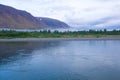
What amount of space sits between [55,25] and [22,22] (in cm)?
5043

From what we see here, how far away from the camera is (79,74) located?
1248 centimetres

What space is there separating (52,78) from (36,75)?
1.34 m

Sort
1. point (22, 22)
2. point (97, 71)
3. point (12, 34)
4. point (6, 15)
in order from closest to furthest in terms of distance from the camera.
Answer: point (97, 71)
point (12, 34)
point (6, 15)
point (22, 22)

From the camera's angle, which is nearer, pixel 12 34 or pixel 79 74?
pixel 79 74

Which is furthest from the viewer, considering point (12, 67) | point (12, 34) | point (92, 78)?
point (12, 34)

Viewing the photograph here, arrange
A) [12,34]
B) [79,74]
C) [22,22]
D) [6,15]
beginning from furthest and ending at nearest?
[22,22], [6,15], [12,34], [79,74]

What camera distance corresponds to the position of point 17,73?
13.0 metres

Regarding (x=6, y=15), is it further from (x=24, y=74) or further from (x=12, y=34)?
(x=24, y=74)

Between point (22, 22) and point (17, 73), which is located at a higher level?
point (22, 22)

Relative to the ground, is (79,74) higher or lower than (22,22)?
lower

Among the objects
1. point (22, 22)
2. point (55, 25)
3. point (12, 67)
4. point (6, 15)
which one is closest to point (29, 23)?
point (22, 22)

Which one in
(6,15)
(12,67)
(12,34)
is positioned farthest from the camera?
(6,15)

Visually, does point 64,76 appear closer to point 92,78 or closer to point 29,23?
point 92,78

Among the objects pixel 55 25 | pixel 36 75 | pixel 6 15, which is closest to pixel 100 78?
pixel 36 75
